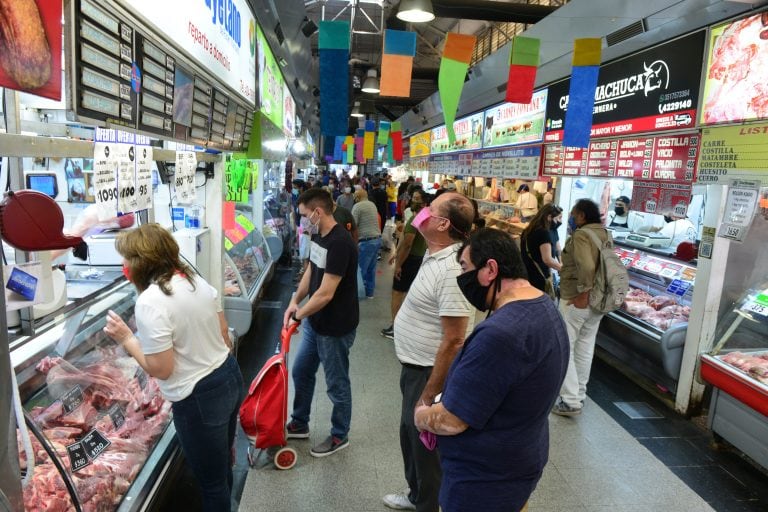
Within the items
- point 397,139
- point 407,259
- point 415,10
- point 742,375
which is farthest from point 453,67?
point 397,139

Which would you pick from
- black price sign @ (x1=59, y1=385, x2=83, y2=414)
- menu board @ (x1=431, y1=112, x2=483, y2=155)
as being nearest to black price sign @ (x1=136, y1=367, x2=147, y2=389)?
black price sign @ (x1=59, y1=385, x2=83, y2=414)

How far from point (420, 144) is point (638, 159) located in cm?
1381

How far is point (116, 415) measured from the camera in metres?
2.87

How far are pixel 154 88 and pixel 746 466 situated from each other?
16.4ft

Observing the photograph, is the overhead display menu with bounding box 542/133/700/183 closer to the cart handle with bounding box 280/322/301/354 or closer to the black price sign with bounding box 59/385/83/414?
the cart handle with bounding box 280/322/301/354

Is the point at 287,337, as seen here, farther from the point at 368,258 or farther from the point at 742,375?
the point at 368,258

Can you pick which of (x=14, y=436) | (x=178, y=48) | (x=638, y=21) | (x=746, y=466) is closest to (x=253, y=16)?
(x=178, y=48)

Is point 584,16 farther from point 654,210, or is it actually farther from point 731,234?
point 731,234

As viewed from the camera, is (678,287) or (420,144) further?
(420,144)

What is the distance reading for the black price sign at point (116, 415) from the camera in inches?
111

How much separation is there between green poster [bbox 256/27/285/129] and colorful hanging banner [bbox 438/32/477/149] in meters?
2.38

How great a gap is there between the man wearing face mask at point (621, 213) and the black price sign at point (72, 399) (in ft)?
21.7

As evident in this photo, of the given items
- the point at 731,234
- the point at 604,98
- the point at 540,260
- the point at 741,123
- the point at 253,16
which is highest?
the point at 253,16

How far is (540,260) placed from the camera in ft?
19.1
